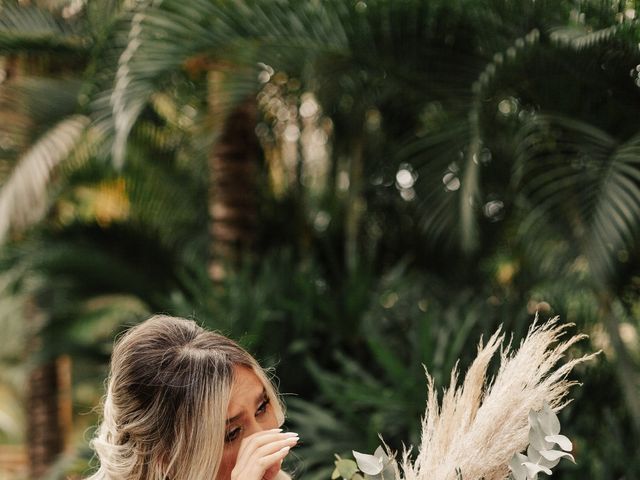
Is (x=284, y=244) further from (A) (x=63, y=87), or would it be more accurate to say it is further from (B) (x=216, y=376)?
(B) (x=216, y=376)

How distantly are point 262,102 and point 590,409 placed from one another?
2916mm

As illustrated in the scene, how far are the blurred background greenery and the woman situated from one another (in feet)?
2.91

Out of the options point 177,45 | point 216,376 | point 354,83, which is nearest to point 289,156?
point 354,83

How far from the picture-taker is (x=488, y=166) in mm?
4387

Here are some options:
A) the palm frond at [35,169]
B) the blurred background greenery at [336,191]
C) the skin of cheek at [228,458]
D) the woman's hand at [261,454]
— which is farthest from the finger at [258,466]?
the palm frond at [35,169]

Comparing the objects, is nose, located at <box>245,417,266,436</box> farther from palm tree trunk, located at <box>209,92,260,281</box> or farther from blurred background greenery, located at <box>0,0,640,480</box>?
palm tree trunk, located at <box>209,92,260,281</box>

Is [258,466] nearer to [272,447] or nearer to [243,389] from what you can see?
[272,447]

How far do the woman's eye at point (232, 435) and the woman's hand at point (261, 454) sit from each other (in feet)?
0.34

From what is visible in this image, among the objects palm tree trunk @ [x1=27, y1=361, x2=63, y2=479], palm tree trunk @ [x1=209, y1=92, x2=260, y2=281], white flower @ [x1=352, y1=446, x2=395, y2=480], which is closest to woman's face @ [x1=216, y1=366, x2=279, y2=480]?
white flower @ [x1=352, y1=446, x2=395, y2=480]

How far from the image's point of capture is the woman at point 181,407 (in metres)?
1.57

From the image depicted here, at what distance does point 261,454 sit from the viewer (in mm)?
1438

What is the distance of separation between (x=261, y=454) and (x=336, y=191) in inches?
142

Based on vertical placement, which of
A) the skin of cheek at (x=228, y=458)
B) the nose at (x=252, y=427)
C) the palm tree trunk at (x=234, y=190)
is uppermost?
the nose at (x=252, y=427)

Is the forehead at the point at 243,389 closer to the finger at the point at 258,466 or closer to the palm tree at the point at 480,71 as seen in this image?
the finger at the point at 258,466
